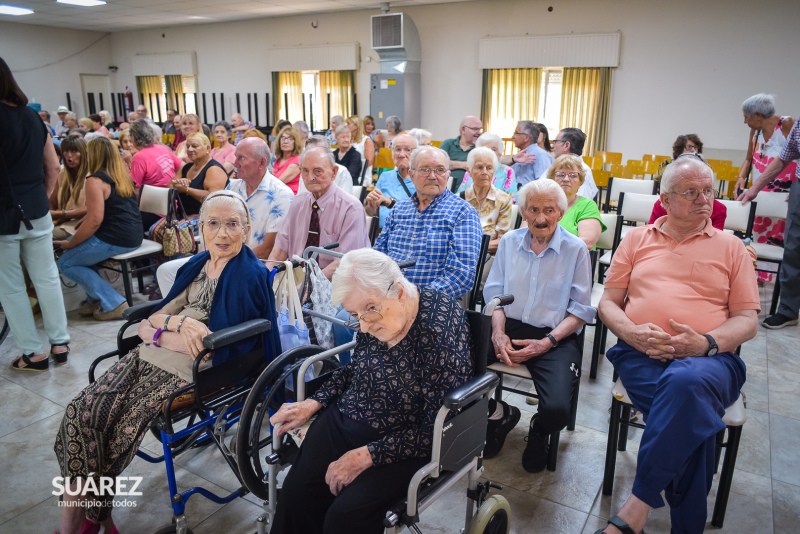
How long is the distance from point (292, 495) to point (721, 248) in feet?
5.44

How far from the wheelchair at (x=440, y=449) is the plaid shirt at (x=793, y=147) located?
2961mm

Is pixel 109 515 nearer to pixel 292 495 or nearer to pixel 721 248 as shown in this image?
pixel 292 495

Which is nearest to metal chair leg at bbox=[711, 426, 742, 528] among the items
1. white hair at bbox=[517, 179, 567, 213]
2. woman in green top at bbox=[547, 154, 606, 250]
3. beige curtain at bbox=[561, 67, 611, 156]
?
white hair at bbox=[517, 179, 567, 213]

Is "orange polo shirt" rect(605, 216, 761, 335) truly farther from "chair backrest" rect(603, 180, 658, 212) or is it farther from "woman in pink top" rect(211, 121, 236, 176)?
"woman in pink top" rect(211, 121, 236, 176)

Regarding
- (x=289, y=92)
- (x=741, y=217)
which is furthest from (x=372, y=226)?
(x=289, y=92)

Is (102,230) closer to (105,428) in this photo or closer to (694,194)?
(105,428)

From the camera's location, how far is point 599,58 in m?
7.97

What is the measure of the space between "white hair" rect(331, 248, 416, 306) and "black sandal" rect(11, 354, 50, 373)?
7.77 feet

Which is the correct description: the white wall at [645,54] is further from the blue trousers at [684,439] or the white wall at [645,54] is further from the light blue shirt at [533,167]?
the blue trousers at [684,439]

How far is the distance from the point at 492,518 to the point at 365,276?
0.83 m

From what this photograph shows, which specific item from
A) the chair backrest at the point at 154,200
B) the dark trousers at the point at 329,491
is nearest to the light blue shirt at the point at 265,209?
the chair backrest at the point at 154,200

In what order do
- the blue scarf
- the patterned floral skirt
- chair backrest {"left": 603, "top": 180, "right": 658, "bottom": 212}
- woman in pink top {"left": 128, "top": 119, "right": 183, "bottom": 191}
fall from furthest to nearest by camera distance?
chair backrest {"left": 603, "top": 180, "right": 658, "bottom": 212}, woman in pink top {"left": 128, "top": 119, "right": 183, "bottom": 191}, the blue scarf, the patterned floral skirt

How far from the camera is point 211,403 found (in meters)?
1.85

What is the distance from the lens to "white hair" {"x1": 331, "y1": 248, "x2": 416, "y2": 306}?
1.51 m
